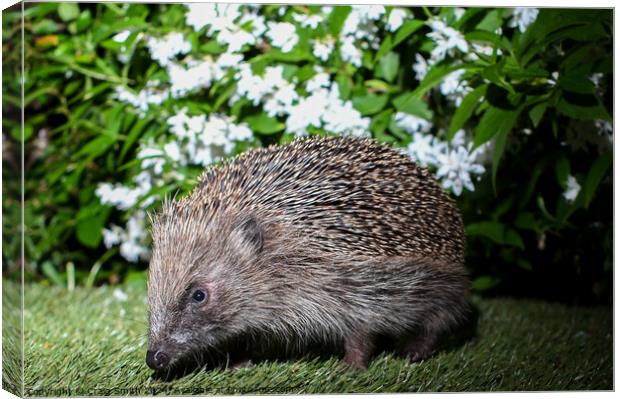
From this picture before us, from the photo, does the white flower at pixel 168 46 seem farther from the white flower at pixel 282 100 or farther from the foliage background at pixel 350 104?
the white flower at pixel 282 100

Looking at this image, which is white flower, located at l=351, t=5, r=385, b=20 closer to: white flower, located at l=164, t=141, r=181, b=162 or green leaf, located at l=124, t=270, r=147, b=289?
white flower, located at l=164, t=141, r=181, b=162

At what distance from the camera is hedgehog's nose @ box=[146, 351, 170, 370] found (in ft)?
13.5

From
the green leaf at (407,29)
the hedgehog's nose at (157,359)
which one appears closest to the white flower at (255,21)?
the green leaf at (407,29)

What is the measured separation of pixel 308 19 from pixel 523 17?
3.92ft

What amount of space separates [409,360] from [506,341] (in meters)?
0.82

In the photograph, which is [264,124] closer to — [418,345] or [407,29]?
[407,29]

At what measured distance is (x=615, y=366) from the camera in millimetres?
5039

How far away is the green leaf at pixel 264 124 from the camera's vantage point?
18.4ft

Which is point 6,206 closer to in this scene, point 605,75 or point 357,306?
point 357,306

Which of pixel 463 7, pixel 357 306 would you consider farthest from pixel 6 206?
pixel 463 7

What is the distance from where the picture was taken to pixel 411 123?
564 cm

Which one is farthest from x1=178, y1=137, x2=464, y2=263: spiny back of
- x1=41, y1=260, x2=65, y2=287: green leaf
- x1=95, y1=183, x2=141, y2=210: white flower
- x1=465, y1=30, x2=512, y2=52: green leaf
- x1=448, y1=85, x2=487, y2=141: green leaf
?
x1=41, y1=260, x2=65, y2=287: green leaf

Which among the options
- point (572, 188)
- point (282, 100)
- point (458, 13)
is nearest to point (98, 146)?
point (282, 100)

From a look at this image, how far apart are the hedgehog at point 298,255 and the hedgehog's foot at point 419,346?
0.44 feet
